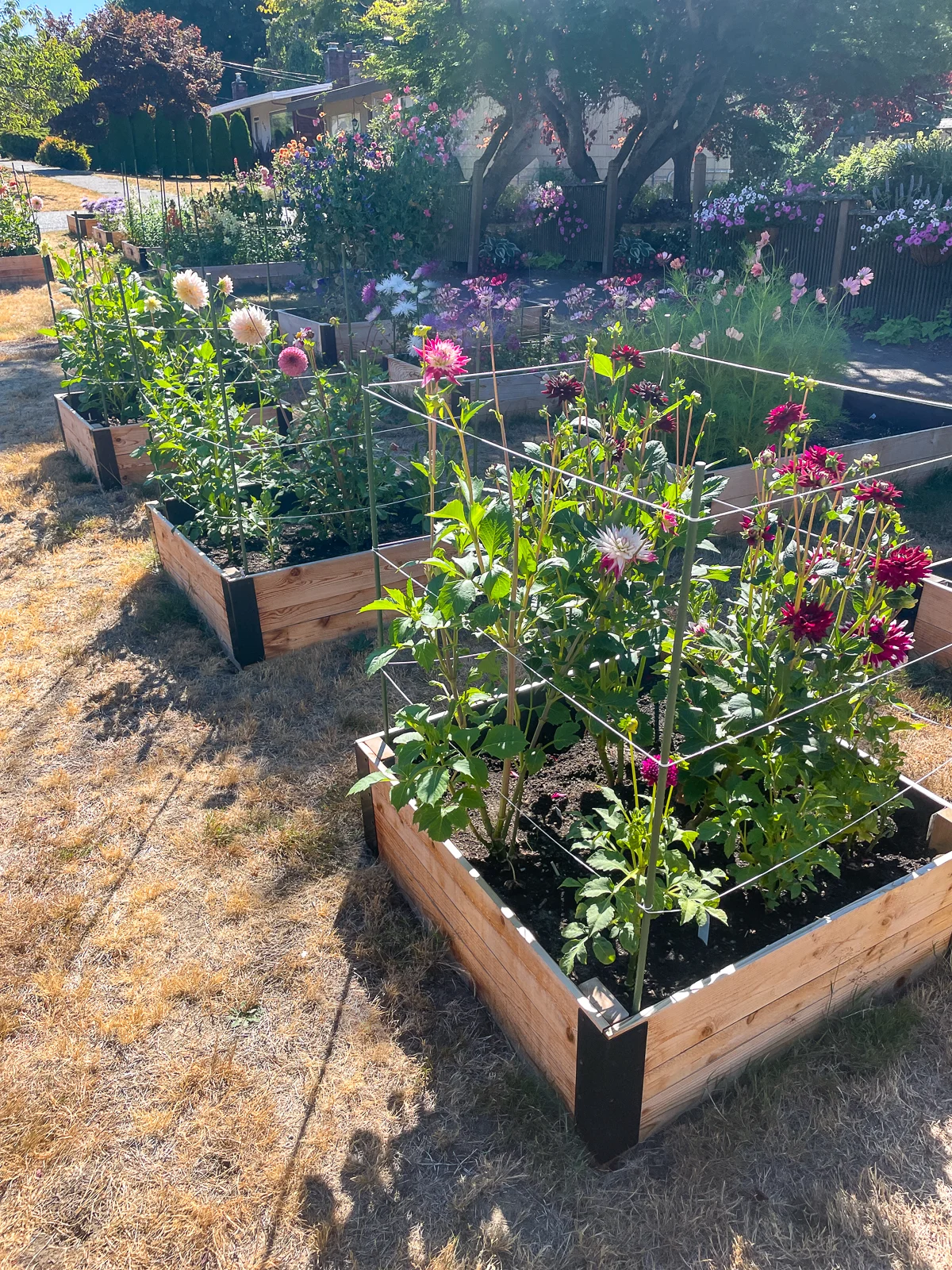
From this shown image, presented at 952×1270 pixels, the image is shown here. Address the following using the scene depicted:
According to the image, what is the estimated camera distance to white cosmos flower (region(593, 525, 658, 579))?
72.1 inches

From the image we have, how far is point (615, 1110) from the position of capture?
1.81 meters

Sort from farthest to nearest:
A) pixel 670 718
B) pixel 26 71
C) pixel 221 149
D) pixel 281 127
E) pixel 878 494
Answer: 1. pixel 281 127
2. pixel 221 149
3. pixel 26 71
4. pixel 878 494
5. pixel 670 718

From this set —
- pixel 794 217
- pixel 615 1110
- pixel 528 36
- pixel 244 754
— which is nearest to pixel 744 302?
pixel 794 217

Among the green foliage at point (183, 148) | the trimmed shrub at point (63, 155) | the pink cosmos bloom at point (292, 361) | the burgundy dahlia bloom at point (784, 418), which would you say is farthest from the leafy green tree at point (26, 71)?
the burgundy dahlia bloom at point (784, 418)

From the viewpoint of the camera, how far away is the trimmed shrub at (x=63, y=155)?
29562mm

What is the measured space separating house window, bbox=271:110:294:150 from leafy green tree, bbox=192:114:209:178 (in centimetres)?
403

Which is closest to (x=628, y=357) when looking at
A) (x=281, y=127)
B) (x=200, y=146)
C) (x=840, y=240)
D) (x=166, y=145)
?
(x=840, y=240)

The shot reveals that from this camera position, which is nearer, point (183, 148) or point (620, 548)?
point (620, 548)

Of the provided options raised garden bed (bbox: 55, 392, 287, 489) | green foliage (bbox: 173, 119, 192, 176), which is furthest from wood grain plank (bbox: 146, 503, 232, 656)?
green foliage (bbox: 173, 119, 192, 176)

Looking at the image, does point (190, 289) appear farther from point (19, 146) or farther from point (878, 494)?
point (19, 146)

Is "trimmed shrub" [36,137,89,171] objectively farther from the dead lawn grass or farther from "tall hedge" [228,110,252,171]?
the dead lawn grass

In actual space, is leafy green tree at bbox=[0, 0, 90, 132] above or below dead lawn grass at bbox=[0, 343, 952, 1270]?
above

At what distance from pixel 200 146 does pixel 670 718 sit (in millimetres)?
28978

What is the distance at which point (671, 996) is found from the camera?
5.94ft
